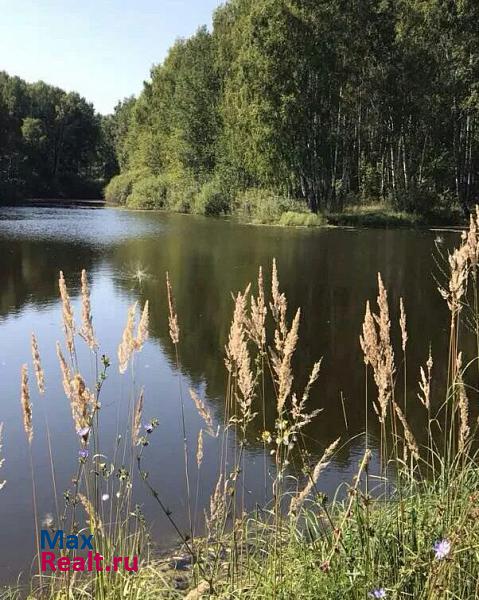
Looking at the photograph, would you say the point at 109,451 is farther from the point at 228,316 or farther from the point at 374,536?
the point at 228,316

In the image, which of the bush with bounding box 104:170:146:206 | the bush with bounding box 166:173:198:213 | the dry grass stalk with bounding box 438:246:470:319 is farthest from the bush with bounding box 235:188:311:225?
the dry grass stalk with bounding box 438:246:470:319

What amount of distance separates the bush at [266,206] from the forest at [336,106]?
0.09m

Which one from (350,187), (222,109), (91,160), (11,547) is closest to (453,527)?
(11,547)

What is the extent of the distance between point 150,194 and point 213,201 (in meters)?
10.2

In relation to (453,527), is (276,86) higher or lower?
higher

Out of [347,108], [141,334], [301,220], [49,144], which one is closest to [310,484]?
[141,334]

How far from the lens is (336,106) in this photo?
113ft

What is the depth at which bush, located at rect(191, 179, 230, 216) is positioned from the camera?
40344mm

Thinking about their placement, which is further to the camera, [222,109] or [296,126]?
[222,109]

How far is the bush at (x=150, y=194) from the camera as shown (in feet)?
158

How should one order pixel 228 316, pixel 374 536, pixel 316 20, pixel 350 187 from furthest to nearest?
pixel 350 187
pixel 316 20
pixel 228 316
pixel 374 536

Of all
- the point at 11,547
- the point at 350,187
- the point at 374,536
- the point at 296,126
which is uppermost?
the point at 296,126

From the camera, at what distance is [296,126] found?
109 ft

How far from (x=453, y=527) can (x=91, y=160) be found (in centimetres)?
8048
